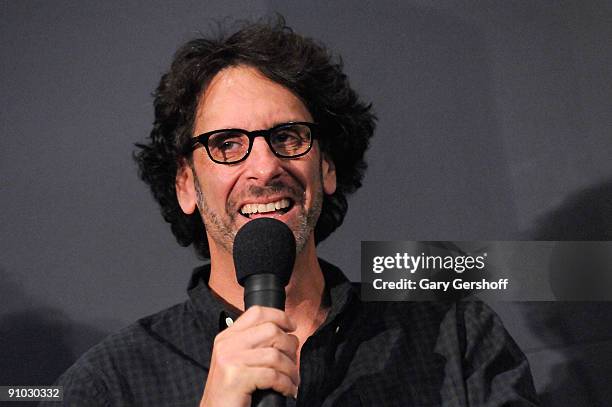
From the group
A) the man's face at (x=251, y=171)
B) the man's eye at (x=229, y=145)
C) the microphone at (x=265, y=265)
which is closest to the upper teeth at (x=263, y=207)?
the man's face at (x=251, y=171)

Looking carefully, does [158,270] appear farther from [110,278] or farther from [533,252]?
[533,252]

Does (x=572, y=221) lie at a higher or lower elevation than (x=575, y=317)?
higher

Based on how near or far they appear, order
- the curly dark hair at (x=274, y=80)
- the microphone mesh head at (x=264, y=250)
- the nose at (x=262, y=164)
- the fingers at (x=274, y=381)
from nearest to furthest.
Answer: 1. the fingers at (x=274, y=381)
2. the microphone mesh head at (x=264, y=250)
3. the nose at (x=262, y=164)
4. the curly dark hair at (x=274, y=80)

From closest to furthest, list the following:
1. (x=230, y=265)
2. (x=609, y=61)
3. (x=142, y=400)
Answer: (x=142, y=400), (x=230, y=265), (x=609, y=61)

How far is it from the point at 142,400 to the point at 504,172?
36.4 inches

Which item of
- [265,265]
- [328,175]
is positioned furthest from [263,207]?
[265,265]

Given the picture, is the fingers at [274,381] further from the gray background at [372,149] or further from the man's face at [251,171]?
the gray background at [372,149]

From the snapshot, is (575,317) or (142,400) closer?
(142,400)

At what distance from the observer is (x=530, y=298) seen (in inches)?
76.7

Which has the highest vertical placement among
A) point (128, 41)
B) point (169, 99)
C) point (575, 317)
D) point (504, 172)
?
point (128, 41)

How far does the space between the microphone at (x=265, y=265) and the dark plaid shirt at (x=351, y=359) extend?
0.50m

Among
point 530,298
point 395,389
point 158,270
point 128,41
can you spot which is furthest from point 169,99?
point 530,298

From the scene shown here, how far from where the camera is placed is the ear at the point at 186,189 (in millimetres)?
1931

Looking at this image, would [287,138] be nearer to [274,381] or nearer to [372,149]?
[372,149]
